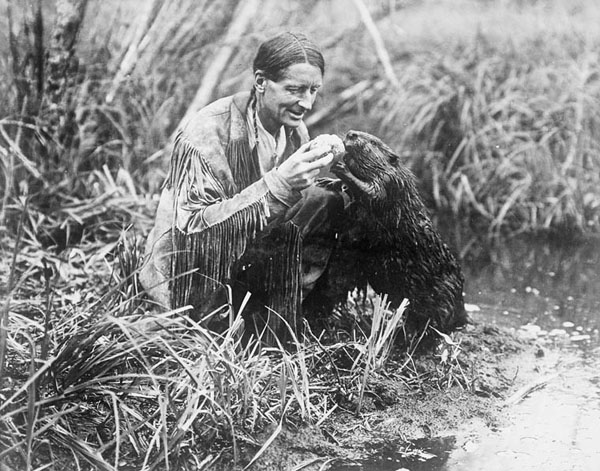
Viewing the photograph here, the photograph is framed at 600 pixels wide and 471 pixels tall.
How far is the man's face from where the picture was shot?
3.22 m

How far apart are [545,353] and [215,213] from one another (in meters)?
1.89

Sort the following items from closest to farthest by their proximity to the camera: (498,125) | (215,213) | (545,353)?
(215,213) → (545,353) → (498,125)

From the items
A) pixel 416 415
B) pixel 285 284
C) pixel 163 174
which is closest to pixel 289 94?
pixel 285 284

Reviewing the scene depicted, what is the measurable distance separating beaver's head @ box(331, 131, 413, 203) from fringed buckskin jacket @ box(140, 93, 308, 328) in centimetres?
29

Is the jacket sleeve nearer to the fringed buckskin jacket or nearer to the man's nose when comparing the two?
the fringed buckskin jacket

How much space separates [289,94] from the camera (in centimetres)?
324

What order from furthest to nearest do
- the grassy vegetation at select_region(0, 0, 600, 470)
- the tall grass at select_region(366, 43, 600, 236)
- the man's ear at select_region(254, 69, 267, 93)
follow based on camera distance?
the tall grass at select_region(366, 43, 600, 236), the man's ear at select_region(254, 69, 267, 93), the grassy vegetation at select_region(0, 0, 600, 470)

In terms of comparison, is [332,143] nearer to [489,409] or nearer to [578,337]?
[489,409]

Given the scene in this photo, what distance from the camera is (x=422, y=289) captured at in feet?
11.7

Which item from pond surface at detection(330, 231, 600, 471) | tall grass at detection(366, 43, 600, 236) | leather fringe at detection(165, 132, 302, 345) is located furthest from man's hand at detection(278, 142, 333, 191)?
tall grass at detection(366, 43, 600, 236)

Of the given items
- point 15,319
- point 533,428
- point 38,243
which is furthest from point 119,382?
point 38,243

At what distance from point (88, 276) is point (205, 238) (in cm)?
144

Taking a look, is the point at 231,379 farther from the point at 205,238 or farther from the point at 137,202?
the point at 137,202

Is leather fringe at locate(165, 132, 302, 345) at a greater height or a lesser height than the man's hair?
lesser
